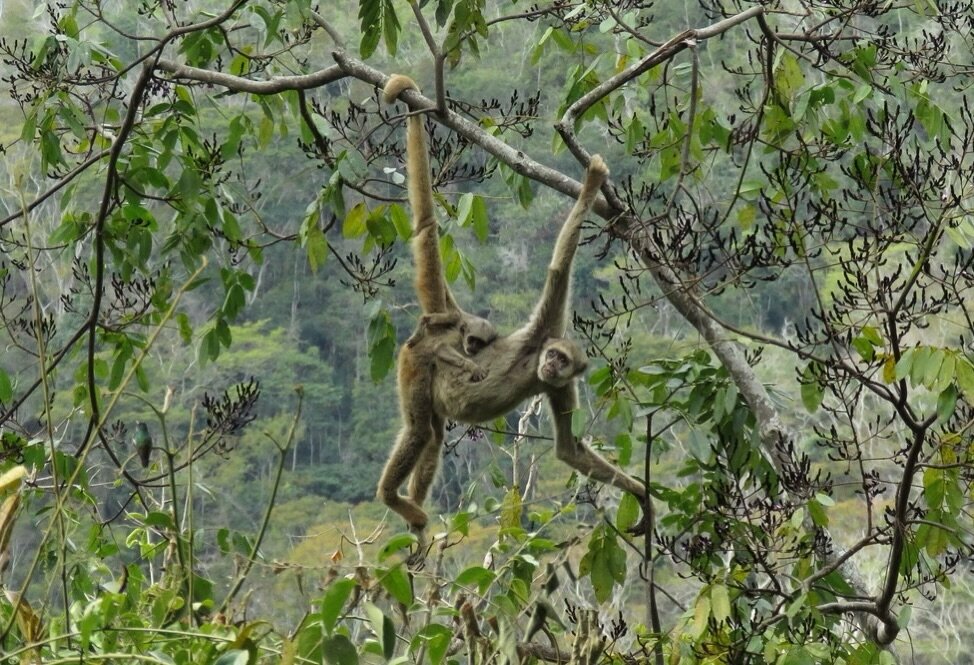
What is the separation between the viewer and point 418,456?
18.9ft

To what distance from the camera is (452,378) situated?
18.9ft

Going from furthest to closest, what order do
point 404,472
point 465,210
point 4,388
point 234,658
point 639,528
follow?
point 404,472
point 4,388
point 465,210
point 639,528
point 234,658

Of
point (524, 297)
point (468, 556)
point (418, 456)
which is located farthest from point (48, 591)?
point (524, 297)

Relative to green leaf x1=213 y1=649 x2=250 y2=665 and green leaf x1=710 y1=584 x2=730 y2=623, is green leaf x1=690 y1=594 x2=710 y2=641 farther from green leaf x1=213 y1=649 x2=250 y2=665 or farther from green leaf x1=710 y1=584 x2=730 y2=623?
green leaf x1=213 y1=649 x2=250 y2=665

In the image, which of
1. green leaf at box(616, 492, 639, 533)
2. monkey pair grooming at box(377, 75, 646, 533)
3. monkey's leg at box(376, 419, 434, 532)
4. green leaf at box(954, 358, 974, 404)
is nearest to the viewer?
green leaf at box(954, 358, 974, 404)

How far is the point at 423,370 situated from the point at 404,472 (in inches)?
20.1

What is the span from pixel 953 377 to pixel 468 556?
669 inches

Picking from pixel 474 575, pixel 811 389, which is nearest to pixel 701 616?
pixel 811 389

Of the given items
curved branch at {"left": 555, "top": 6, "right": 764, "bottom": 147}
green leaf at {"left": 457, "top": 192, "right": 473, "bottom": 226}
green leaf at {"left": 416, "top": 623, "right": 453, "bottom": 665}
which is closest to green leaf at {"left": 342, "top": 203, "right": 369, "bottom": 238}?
green leaf at {"left": 457, "top": 192, "right": 473, "bottom": 226}

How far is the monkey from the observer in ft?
18.8

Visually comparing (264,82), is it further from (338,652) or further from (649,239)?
(338,652)

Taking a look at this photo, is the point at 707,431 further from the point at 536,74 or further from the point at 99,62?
the point at 536,74

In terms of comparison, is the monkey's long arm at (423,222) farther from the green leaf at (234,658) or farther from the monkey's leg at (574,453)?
the green leaf at (234,658)

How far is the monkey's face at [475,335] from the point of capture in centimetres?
589
